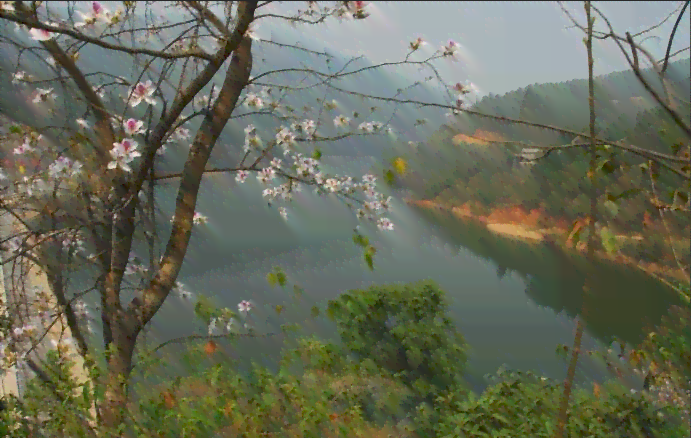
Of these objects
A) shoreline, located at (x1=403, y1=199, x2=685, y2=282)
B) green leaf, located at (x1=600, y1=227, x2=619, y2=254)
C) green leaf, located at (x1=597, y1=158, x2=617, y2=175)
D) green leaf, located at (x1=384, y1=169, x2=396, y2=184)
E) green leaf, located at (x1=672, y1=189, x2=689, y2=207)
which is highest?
green leaf, located at (x1=384, y1=169, x2=396, y2=184)

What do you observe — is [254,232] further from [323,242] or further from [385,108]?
[385,108]

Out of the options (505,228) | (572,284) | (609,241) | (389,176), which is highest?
(389,176)

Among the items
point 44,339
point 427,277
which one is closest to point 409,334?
point 427,277

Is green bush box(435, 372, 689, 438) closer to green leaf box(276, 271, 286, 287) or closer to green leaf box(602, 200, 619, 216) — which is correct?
green leaf box(276, 271, 286, 287)

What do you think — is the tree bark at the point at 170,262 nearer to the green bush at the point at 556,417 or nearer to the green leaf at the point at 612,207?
the green leaf at the point at 612,207

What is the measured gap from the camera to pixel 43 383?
52.1 inches

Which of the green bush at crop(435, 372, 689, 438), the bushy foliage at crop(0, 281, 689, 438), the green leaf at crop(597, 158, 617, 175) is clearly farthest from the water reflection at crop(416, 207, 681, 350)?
the green leaf at crop(597, 158, 617, 175)

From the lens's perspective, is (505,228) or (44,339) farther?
(505,228)

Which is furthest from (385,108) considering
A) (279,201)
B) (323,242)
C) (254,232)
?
(254,232)

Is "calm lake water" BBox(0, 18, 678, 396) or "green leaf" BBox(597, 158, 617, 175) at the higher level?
"green leaf" BBox(597, 158, 617, 175)

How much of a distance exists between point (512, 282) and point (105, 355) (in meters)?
2.02

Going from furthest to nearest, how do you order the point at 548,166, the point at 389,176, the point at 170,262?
the point at 548,166 → the point at 170,262 → the point at 389,176

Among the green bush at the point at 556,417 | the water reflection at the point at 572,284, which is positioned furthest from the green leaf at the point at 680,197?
the water reflection at the point at 572,284

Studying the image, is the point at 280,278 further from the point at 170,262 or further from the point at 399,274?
the point at 399,274
